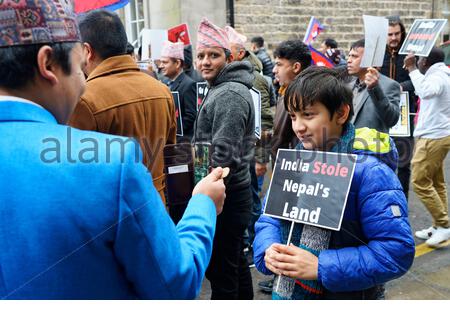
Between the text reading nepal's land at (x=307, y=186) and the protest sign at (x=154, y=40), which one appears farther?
the protest sign at (x=154, y=40)

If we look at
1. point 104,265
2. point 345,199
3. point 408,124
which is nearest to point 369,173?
point 345,199

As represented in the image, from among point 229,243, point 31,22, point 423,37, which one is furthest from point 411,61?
point 31,22

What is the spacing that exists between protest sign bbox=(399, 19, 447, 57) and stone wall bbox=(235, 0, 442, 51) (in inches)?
260

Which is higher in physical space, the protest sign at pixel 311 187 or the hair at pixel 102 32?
the hair at pixel 102 32

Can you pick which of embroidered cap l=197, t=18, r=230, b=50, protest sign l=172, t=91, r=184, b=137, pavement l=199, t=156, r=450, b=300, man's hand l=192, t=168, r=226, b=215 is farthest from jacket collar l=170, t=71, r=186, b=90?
man's hand l=192, t=168, r=226, b=215

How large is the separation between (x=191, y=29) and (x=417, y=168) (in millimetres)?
7075

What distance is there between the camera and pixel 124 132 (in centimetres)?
239

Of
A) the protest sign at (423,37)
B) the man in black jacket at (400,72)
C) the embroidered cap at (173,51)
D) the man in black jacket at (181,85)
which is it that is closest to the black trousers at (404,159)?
the man in black jacket at (400,72)

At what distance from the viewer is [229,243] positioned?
9.78 feet

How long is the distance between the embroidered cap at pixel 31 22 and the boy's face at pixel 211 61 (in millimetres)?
2180

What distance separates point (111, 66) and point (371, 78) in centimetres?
194

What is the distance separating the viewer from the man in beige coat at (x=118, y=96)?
227 centimetres

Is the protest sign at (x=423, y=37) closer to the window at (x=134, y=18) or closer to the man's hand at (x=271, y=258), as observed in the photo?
the man's hand at (x=271, y=258)

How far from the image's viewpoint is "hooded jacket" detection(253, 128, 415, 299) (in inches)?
64.6
